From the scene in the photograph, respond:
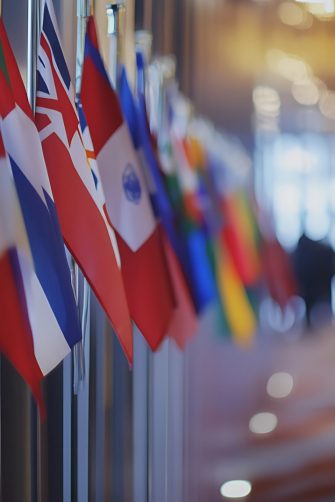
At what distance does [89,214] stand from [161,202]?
0.74m

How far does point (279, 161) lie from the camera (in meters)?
6.11

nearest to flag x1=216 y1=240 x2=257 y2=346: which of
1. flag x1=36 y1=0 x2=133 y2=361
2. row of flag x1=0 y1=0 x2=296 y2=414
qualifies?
row of flag x1=0 y1=0 x2=296 y2=414

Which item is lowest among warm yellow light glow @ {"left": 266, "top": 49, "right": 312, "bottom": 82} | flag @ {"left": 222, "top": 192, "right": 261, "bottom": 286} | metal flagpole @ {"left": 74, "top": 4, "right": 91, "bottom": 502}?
metal flagpole @ {"left": 74, "top": 4, "right": 91, "bottom": 502}

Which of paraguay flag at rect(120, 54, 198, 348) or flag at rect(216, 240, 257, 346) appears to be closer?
paraguay flag at rect(120, 54, 198, 348)

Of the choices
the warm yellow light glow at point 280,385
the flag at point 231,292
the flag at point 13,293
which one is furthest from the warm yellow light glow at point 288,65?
the flag at point 13,293

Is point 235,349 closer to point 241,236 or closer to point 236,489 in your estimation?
point 241,236

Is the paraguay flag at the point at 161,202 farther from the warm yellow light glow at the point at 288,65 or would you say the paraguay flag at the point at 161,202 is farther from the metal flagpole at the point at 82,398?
the warm yellow light glow at the point at 288,65

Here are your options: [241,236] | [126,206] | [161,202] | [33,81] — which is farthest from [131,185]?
[241,236]

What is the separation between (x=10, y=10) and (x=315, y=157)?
14.4ft

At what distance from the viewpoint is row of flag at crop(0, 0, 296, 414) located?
1456 mm

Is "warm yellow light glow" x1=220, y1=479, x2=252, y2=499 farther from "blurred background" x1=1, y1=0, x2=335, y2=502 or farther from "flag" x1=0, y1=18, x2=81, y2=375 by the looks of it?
"flag" x1=0, y1=18, x2=81, y2=375

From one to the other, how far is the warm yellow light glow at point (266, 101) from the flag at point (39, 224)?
4.46m

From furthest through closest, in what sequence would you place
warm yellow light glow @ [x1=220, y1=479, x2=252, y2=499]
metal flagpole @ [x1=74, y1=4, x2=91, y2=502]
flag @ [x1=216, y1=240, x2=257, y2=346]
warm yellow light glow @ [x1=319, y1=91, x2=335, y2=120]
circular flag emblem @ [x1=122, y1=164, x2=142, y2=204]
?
warm yellow light glow @ [x1=319, y1=91, x2=335, y2=120] → flag @ [x1=216, y1=240, x2=257, y2=346] → warm yellow light glow @ [x1=220, y1=479, x2=252, y2=499] → circular flag emblem @ [x1=122, y1=164, x2=142, y2=204] → metal flagpole @ [x1=74, y1=4, x2=91, y2=502]

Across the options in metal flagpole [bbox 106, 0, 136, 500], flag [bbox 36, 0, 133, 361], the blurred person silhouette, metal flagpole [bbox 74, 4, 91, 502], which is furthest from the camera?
the blurred person silhouette
